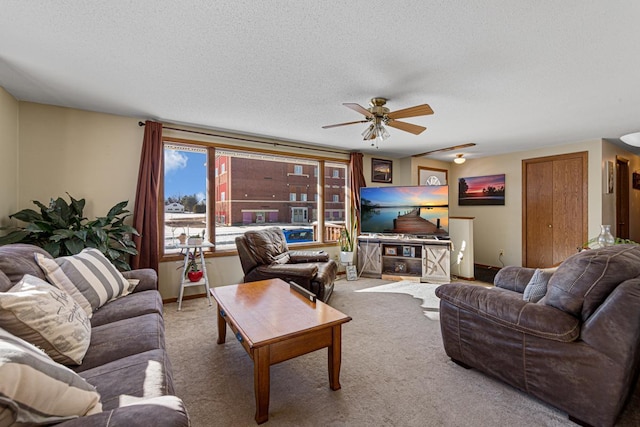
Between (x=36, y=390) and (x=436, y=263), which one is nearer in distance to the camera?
(x=36, y=390)

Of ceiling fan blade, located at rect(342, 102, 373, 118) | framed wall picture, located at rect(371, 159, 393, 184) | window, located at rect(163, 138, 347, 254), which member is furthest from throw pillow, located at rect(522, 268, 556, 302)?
framed wall picture, located at rect(371, 159, 393, 184)

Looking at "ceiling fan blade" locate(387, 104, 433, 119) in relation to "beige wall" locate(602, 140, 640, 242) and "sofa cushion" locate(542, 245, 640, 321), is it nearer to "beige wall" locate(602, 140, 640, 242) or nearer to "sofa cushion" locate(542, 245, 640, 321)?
"sofa cushion" locate(542, 245, 640, 321)

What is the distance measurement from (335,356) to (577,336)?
1332 millimetres

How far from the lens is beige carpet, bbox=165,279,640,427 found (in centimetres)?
162

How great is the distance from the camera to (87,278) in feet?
6.52

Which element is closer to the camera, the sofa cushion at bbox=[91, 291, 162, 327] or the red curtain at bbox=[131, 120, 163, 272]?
the sofa cushion at bbox=[91, 291, 162, 327]

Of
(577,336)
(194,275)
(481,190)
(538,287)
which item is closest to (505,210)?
(481,190)

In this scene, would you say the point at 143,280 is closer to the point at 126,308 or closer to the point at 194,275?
the point at 126,308

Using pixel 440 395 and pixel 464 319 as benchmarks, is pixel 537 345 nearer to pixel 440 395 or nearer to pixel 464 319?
pixel 464 319

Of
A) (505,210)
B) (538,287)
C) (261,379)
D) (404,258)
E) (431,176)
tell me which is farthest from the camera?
(431,176)

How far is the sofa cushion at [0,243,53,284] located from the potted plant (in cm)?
381

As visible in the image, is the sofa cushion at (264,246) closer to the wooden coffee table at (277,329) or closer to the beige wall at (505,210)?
the wooden coffee table at (277,329)

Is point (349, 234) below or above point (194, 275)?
above

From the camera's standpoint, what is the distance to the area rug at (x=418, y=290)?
137 inches
